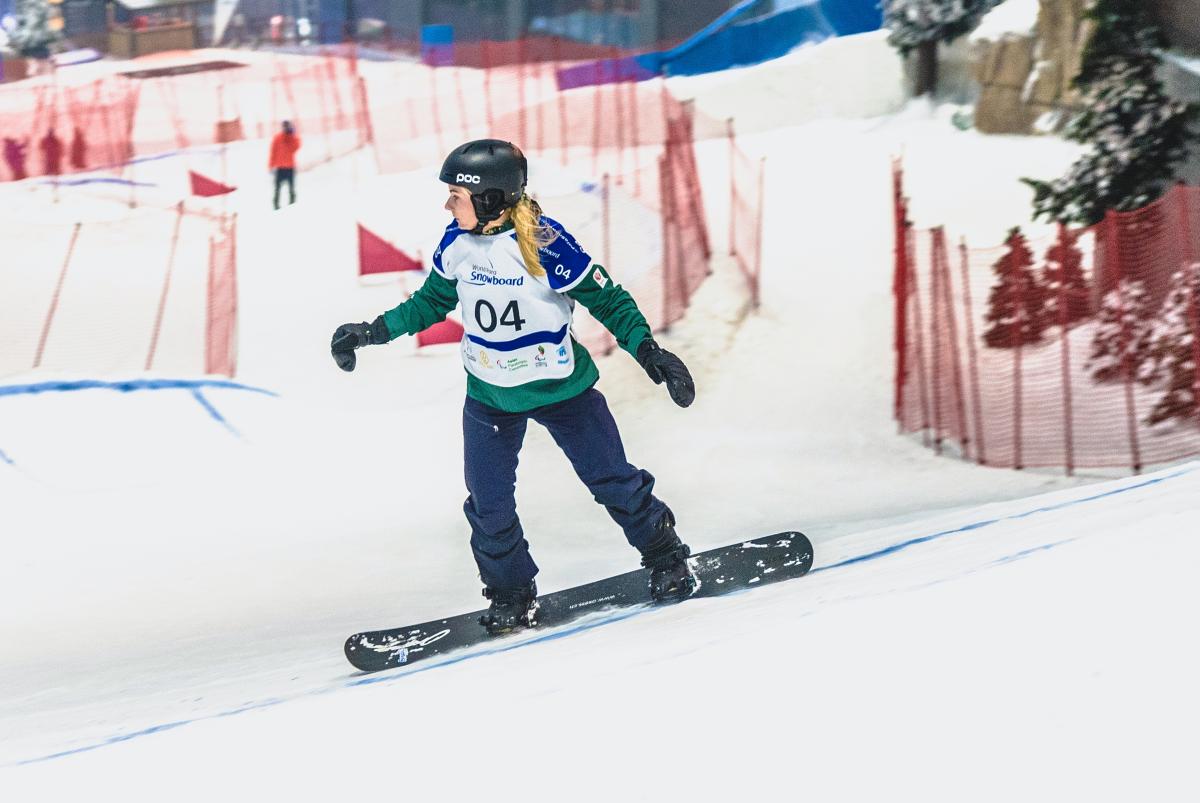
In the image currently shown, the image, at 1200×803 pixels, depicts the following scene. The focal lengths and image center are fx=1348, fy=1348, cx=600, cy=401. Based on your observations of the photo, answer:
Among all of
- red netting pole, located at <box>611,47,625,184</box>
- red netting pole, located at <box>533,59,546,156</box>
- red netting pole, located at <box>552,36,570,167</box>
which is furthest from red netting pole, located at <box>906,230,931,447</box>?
red netting pole, located at <box>533,59,546,156</box>

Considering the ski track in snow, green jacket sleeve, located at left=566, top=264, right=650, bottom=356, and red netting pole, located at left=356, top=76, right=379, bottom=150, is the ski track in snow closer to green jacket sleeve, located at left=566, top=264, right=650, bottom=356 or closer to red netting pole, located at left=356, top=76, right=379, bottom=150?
green jacket sleeve, located at left=566, top=264, right=650, bottom=356

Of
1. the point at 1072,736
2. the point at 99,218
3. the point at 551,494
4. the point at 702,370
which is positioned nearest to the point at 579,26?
the point at 99,218

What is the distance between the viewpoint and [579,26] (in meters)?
30.3

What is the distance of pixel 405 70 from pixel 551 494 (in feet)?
76.7

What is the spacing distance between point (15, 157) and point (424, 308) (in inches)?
713

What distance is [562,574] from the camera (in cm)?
654

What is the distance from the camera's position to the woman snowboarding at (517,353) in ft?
15.3

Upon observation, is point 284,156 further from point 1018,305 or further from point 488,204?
point 488,204

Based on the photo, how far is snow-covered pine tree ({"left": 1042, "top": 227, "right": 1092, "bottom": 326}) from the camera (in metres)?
9.50

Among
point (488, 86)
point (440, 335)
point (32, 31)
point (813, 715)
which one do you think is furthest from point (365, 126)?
point (813, 715)

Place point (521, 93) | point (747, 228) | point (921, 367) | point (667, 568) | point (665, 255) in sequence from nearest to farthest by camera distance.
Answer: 1. point (667, 568)
2. point (921, 367)
3. point (665, 255)
4. point (747, 228)
5. point (521, 93)

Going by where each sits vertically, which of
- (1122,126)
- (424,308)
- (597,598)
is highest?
(1122,126)

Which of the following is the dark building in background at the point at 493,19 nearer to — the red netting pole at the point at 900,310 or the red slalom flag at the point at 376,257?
the red slalom flag at the point at 376,257

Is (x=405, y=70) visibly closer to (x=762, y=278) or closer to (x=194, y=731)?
(x=762, y=278)
